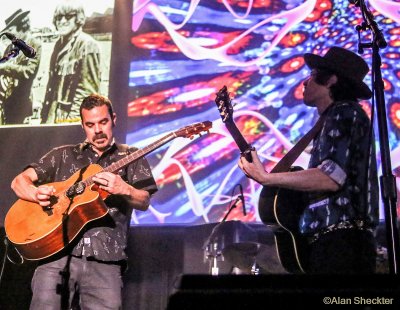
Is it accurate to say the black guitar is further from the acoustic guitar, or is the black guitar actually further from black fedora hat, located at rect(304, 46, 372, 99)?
the acoustic guitar

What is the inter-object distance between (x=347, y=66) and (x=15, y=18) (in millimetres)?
3934

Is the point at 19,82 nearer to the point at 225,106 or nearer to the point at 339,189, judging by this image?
the point at 225,106

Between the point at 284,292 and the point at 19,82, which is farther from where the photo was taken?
the point at 19,82

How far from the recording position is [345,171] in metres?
2.48

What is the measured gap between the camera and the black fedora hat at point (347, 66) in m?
2.77

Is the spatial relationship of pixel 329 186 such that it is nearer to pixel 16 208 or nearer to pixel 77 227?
pixel 77 227

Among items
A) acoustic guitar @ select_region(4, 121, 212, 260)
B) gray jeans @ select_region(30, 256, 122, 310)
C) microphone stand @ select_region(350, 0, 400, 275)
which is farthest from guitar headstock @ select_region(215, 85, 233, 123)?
gray jeans @ select_region(30, 256, 122, 310)

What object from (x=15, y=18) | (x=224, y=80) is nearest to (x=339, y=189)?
(x=224, y=80)

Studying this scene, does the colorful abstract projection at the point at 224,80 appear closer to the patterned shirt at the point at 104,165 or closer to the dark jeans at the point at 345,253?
the patterned shirt at the point at 104,165

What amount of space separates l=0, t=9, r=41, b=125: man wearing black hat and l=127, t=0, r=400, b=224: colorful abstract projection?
1009 millimetres

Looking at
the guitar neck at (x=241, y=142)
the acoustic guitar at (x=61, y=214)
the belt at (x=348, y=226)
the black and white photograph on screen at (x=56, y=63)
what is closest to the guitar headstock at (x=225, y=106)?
the guitar neck at (x=241, y=142)

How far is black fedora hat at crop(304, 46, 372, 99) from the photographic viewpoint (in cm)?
277

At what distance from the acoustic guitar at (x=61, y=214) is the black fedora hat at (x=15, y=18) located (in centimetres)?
274

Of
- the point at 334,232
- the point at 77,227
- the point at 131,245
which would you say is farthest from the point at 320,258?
the point at 131,245
